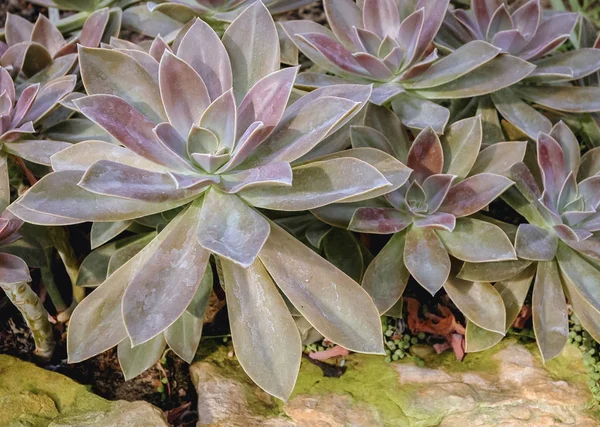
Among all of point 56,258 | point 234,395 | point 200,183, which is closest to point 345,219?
point 200,183

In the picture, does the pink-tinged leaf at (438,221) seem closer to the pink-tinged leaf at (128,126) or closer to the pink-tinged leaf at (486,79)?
the pink-tinged leaf at (486,79)

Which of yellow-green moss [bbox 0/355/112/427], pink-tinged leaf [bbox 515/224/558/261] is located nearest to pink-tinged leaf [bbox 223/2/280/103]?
pink-tinged leaf [bbox 515/224/558/261]

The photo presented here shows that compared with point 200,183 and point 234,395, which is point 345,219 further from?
point 234,395

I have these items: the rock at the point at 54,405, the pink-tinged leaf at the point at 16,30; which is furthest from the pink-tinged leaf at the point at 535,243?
the pink-tinged leaf at the point at 16,30

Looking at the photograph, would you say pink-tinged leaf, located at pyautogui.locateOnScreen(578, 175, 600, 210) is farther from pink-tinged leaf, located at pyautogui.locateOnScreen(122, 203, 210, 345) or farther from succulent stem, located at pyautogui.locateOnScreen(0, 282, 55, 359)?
succulent stem, located at pyautogui.locateOnScreen(0, 282, 55, 359)

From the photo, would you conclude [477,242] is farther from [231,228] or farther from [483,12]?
[483,12]
